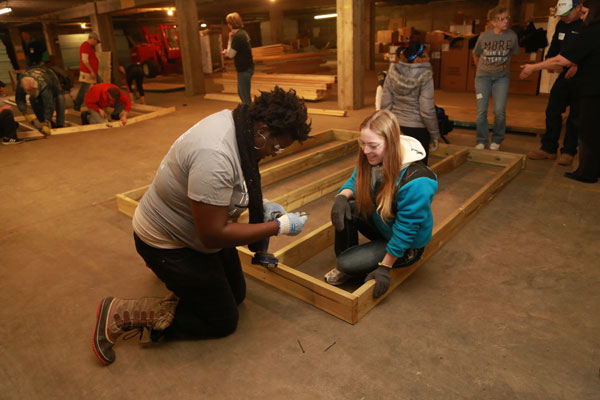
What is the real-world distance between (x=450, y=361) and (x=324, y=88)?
7124mm

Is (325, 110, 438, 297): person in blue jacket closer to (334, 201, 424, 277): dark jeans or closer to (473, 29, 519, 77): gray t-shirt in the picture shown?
(334, 201, 424, 277): dark jeans

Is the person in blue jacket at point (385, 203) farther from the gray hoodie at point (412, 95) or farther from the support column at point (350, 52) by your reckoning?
the support column at point (350, 52)

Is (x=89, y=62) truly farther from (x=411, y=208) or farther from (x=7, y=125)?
(x=411, y=208)

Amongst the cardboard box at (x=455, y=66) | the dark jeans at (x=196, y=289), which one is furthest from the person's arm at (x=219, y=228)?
the cardboard box at (x=455, y=66)

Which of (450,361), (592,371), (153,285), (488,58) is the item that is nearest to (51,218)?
(153,285)

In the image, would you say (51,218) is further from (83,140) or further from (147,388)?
(83,140)

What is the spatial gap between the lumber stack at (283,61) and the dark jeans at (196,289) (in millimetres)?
8850

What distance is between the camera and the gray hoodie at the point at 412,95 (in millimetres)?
3369

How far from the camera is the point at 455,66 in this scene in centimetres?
875

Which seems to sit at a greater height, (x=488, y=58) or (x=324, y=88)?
(x=488, y=58)

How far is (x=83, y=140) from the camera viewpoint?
6207 millimetres

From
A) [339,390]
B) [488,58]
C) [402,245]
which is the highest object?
[488,58]

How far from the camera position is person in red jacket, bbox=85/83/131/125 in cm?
673

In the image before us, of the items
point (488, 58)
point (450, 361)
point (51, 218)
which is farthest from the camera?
point (488, 58)
